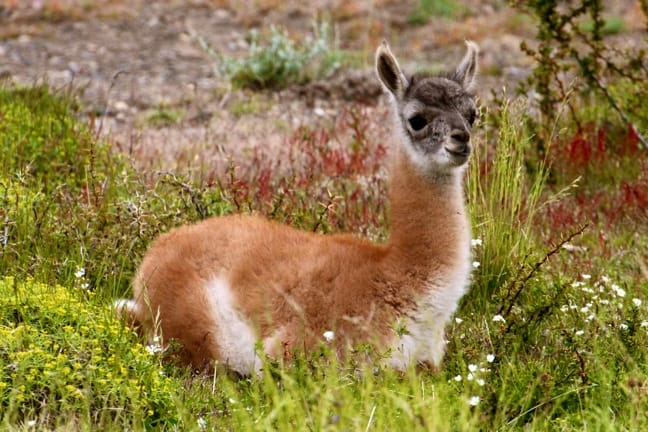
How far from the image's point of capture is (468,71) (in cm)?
624

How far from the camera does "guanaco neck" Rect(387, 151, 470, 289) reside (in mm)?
5500

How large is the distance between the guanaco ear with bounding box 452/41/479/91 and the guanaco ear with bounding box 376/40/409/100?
343 millimetres

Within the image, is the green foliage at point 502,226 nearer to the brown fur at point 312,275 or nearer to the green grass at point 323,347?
the green grass at point 323,347

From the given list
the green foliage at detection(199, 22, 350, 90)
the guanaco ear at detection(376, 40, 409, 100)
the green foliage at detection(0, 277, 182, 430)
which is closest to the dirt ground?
the green foliage at detection(199, 22, 350, 90)

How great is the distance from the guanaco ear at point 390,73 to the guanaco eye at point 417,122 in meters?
0.30

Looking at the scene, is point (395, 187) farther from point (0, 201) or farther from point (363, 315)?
point (0, 201)

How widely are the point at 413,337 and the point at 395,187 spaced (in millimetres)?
906

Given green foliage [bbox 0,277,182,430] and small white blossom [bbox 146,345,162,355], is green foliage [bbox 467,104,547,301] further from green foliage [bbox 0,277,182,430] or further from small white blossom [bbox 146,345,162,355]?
green foliage [bbox 0,277,182,430]

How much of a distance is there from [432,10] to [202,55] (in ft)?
14.1

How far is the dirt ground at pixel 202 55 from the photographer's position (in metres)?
11.3

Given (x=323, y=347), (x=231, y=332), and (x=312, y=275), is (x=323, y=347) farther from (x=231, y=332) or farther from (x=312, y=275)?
(x=231, y=332)

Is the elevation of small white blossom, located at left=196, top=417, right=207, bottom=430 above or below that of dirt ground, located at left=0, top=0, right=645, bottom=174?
above

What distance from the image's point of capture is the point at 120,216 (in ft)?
22.6

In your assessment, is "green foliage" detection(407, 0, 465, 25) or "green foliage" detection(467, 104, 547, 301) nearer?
"green foliage" detection(467, 104, 547, 301)
